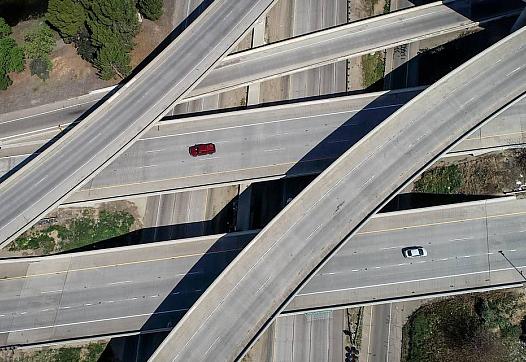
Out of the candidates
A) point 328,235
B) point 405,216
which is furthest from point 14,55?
point 405,216

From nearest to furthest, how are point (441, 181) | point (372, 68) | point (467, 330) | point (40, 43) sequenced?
point (467, 330)
point (441, 181)
point (372, 68)
point (40, 43)

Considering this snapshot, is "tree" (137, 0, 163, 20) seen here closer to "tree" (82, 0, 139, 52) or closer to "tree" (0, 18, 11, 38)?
"tree" (82, 0, 139, 52)

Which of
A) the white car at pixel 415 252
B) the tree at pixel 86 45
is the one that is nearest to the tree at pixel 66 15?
the tree at pixel 86 45

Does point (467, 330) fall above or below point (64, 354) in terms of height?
above

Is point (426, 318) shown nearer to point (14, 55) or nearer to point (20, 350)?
point (20, 350)

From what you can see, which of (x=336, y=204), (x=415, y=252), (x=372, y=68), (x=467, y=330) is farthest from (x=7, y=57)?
(x=467, y=330)

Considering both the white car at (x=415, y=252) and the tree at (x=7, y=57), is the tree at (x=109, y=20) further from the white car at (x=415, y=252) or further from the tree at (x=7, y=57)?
the white car at (x=415, y=252)

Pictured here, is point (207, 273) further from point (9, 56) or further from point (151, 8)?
point (9, 56)
